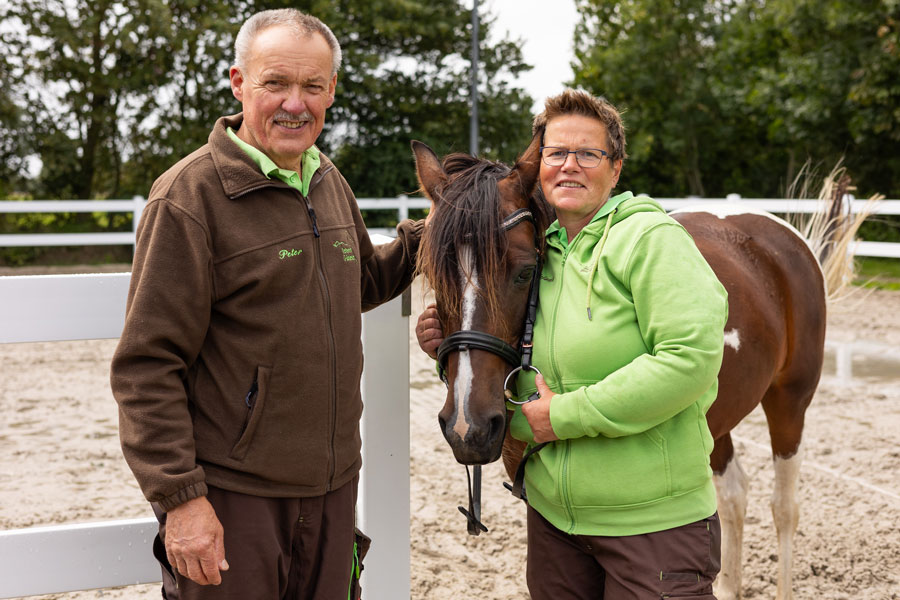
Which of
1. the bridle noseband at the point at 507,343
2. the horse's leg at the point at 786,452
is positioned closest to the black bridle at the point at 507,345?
the bridle noseband at the point at 507,343

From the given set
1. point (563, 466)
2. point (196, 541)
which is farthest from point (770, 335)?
point (196, 541)

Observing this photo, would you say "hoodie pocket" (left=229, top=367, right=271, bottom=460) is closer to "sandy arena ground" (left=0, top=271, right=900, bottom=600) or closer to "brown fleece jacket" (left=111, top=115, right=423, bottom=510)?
Result: "brown fleece jacket" (left=111, top=115, right=423, bottom=510)

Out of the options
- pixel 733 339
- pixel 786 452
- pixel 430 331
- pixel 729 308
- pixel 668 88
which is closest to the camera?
pixel 430 331

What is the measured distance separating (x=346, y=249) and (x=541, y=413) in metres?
0.66

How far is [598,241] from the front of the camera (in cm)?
194

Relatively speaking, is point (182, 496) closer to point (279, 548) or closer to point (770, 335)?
point (279, 548)

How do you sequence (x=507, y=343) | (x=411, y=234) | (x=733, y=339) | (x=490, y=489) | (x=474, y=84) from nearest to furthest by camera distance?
(x=507, y=343) → (x=411, y=234) → (x=733, y=339) → (x=490, y=489) → (x=474, y=84)

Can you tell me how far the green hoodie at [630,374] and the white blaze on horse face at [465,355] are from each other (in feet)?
0.64

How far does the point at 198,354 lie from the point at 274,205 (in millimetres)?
398

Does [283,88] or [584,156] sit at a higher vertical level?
[283,88]

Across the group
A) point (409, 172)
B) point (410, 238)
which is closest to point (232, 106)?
point (409, 172)

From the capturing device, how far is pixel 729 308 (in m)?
3.14

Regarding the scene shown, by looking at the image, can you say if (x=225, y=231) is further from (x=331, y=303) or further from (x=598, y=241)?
(x=598, y=241)

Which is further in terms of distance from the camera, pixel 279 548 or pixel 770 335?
pixel 770 335
